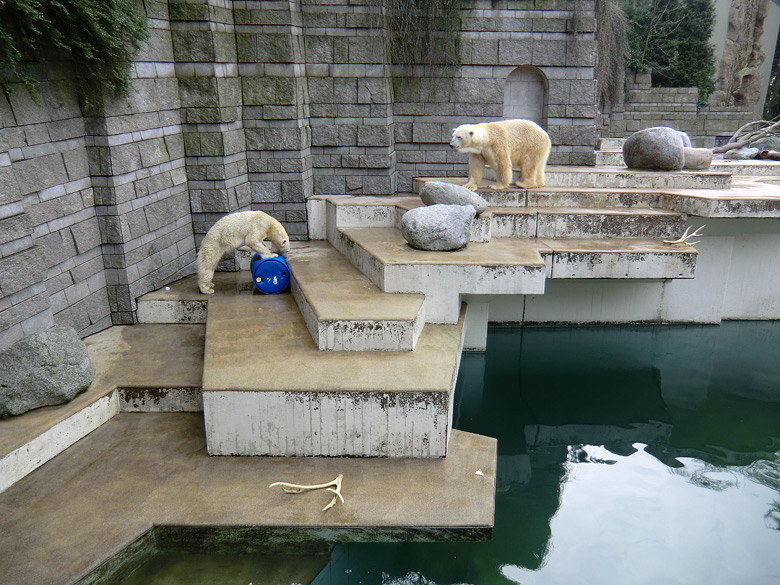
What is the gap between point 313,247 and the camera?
20.6 feet

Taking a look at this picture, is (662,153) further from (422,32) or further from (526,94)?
(422,32)

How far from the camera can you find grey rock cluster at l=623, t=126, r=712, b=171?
7164mm

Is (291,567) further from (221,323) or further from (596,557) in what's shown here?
(221,323)

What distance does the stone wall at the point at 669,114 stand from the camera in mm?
15391

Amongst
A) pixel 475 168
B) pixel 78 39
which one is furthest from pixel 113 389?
pixel 475 168

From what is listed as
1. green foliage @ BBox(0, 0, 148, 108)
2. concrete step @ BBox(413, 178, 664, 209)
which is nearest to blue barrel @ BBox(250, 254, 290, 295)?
green foliage @ BBox(0, 0, 148, 108)

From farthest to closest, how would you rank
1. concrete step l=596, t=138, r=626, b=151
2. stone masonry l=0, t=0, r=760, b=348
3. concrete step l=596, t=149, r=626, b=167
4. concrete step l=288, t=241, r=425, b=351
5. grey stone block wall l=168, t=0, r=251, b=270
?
concrete step l=596, t=138, r=626, b=151 → concrete step l=596, t=149, r=626, b=167 → grey stone block wall l=168, t=0, r=251, b=270 → stone masonry l=0, t=0, r=760, b=348 → concrete step l=288, t=241, r=425, b=351

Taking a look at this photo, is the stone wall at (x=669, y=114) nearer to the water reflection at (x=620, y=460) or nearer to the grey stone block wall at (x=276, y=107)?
the water reflection at (x=620, y=460)

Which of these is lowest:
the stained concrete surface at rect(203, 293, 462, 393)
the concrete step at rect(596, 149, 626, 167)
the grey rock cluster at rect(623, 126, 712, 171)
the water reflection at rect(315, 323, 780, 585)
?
the water reflection at rect(315, 323, 780, 585)

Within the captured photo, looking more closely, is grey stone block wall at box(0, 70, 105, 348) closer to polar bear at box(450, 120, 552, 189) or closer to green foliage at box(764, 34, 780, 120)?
polar bear at box(450, 120, 552, 189)

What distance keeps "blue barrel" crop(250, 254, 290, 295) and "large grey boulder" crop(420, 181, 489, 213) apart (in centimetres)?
150

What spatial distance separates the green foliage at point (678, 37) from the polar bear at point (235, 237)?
16.0 meters

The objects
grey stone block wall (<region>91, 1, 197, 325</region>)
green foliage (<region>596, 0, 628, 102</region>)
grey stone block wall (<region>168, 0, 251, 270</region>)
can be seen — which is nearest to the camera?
grey stone block wall (<region>91, 1, 197, 325</region>)

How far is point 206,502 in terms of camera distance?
303 cm
